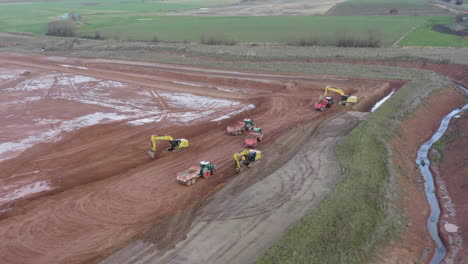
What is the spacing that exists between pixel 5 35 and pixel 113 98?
8097cm

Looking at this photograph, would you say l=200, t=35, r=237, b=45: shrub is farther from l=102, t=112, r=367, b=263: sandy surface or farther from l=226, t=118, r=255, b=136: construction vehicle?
l=102, t=112, r=367, b=263: sandy surface

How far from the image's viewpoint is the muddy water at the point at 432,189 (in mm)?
20203

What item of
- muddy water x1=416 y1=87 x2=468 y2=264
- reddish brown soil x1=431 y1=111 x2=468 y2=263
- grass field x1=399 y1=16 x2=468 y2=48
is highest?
grass field x1=399 y1=16 x2=468 y2=48

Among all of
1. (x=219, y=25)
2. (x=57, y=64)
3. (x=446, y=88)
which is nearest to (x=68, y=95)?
(x=57, y=64)

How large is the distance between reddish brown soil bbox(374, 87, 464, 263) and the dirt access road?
6860 millimetres

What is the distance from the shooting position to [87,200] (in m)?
23.9

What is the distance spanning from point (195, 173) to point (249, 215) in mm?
5985

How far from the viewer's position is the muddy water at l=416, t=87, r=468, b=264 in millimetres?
20203

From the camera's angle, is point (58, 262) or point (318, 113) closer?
point (58, 262)

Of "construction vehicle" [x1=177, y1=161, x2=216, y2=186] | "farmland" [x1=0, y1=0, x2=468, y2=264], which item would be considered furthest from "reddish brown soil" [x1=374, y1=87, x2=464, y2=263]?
"construction vehicle" [x1=177, y1=161, x2=216, y2=186]

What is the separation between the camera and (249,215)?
21.4 metres

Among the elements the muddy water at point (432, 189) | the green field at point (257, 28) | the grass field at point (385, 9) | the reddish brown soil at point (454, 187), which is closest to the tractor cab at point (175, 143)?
the muddy water at point (432, 189)

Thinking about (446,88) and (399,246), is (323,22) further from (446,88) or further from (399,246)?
(399,246)

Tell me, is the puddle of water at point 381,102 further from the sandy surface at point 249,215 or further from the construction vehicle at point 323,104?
the sandy surface at point 249,215
